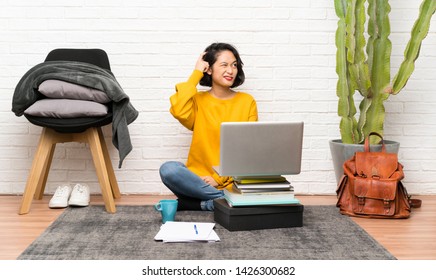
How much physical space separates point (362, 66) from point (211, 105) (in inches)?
34.0

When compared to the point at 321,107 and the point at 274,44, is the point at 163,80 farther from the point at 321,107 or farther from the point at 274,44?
the point at 321,107

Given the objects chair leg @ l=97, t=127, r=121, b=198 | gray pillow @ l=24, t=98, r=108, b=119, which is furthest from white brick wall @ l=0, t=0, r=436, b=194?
gray pillow @ l=24, t=98, r=108, b=119

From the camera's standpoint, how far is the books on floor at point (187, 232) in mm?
→ 2496

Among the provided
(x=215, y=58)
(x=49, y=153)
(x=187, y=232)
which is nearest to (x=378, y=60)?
(x=215, y=58)

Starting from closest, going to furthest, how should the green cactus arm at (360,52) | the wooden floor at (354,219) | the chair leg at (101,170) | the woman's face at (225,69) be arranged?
the wooden floor at (354,219)
the chair leg at (101,170)
the woman's face at (225,69)
the green cactus arm at (360,52)

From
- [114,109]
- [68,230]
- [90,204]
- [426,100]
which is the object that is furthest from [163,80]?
[426,100]

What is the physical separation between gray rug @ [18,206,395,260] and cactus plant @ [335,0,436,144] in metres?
0.69

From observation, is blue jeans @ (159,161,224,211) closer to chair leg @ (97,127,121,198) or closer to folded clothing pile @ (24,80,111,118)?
folded clothing pile @ (24,80,111,118)

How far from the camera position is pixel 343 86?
342 centimetres

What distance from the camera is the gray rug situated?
2.34 m

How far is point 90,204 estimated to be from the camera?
131 inches

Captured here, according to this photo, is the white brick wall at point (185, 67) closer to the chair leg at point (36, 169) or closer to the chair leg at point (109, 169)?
the chair leg at point (109, 169)

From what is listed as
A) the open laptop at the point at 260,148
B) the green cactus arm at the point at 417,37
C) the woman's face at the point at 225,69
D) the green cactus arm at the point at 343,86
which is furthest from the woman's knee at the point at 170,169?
the green cactus arm at the point at 417,37

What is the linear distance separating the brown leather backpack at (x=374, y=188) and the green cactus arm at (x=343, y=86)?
0.37m
